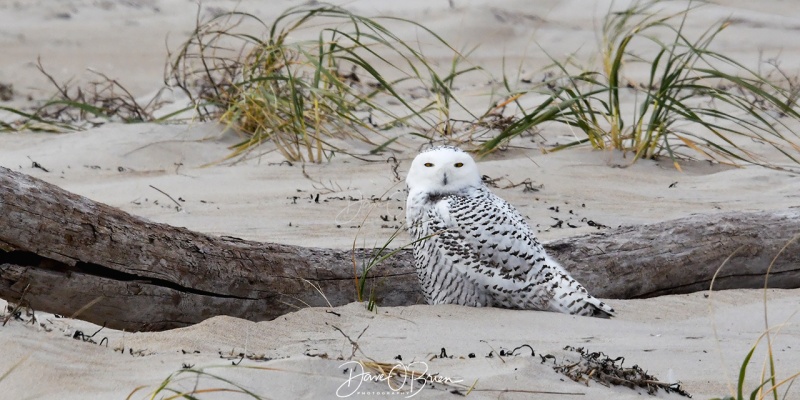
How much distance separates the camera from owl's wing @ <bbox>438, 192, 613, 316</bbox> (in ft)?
13.9

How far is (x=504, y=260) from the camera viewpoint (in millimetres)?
4285

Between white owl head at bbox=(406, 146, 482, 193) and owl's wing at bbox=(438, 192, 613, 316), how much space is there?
0.18 meters

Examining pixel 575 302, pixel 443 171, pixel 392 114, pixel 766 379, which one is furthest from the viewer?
pixel 392 114

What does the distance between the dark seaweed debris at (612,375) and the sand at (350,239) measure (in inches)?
1.4

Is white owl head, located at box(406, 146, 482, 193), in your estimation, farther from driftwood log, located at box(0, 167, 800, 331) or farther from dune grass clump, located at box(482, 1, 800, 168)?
dune grass clump, located at box(482, 1, 800, 168)

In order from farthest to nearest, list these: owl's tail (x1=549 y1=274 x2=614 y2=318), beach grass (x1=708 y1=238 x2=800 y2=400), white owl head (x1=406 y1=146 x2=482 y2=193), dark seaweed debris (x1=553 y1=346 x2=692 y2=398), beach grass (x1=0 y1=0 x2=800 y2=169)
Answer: beach grass (x1=0 y1=0 x2=800 y2=169) → white owl head (x1=406 y1=146 x2=482 y2=193) → owl's tail (x1=549 y1=274 x2=614 y2=318) → dark seaweed debris (x1=553 y1=346 x2=692 y2=398) → beach grass (x1=708 y1=238 x2=800 y2=400)

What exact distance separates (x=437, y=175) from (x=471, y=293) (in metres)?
0.50

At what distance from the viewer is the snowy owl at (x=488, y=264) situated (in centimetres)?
423

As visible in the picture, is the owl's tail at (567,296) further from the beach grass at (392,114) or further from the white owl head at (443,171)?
the beach grass at (392,114)

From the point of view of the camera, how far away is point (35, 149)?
24.6ft

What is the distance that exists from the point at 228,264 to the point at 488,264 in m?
1.01

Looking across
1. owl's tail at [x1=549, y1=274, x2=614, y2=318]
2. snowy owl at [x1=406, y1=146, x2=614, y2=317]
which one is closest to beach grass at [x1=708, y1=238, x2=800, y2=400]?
owl's tail at [x1=549, y1=274, x2=614, y2=318]

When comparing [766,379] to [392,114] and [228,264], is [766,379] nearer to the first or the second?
[228,264]

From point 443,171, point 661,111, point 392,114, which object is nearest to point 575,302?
point 443,171
